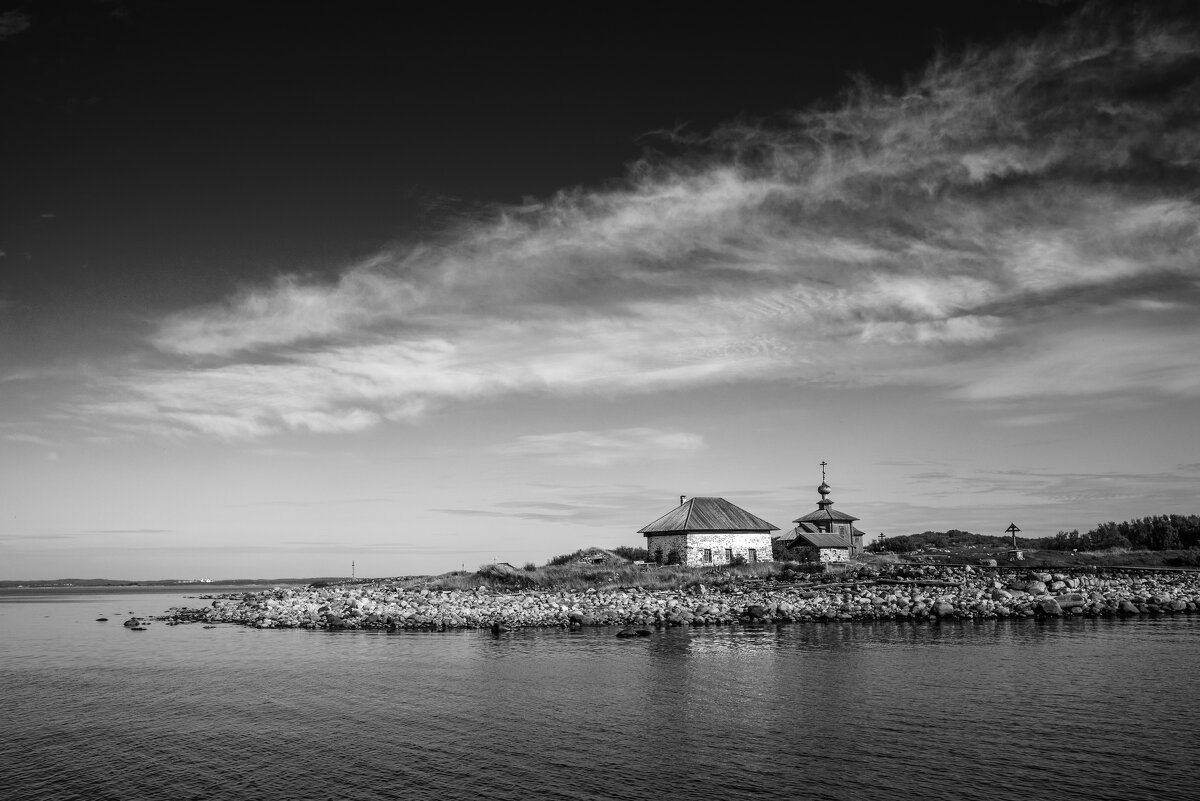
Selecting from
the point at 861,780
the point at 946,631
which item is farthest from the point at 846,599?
the point at 861,780

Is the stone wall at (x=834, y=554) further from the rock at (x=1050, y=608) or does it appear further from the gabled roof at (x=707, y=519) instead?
the rock at (x=1050, y=608)

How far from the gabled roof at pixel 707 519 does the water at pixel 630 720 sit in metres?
29.7

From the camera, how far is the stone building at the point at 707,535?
2589 inches

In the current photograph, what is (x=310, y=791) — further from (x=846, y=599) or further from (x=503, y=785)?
(x=846, y=599)

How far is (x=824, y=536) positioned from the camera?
249 feet

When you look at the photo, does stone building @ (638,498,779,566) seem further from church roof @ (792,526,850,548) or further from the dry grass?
church roof @ (792,526,850,548)

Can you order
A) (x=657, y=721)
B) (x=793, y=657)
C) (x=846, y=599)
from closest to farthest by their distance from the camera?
(x=657, y=721)
(x=793, y=657)
(x=846, y=599)

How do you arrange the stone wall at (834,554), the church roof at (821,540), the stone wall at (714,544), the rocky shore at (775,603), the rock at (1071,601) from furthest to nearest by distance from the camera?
the church roof at (821,540), the stone wall at (834,554), the stone wall at (714,544), the rock at (1071,601), the rocky shore at (775,603)

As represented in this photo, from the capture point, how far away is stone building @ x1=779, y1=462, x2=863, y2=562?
2916 inches

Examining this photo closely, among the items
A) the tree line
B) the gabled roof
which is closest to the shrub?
the gabled roof

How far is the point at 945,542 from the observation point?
338 feet

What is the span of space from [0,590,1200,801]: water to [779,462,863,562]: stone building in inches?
1463

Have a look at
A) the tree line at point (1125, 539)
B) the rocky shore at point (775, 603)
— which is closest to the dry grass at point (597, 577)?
the rocky shore at point (775, 603)

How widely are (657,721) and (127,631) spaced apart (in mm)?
44614
